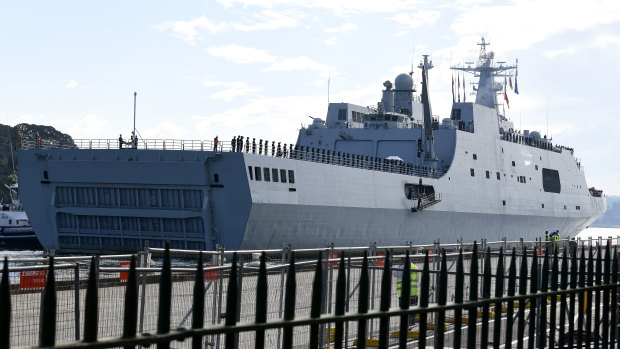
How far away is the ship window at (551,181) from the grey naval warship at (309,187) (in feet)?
10.2

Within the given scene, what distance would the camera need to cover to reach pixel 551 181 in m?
59.9

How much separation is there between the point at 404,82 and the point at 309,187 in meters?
19.5

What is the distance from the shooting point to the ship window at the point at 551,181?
58756 millimetres

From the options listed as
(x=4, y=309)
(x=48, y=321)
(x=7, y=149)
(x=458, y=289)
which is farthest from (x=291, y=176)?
(x=7, y=149)

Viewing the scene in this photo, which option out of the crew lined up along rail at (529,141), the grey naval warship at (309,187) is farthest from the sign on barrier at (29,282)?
the crew lined up along rail at (529,141)

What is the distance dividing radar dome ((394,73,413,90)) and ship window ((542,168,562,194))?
11785mm

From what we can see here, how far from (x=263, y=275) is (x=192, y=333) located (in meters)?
0.48

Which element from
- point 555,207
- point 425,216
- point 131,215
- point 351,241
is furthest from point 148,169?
point 555,207

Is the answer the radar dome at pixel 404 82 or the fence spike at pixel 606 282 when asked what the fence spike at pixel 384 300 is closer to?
the fence spike at pixel 606 282

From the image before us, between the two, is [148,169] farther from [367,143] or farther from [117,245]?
[367,143]

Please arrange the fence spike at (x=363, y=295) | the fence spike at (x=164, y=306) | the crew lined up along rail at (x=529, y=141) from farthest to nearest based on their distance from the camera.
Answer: the crew lined up along rail at (x=529, y=141), the fence spike at (x=363, y=295), the fence spike at (x=164, y=306)

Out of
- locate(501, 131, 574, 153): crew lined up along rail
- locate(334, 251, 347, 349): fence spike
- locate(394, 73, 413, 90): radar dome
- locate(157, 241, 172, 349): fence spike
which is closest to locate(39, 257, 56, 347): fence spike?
locate(157, 241, 172, 349): fence spike

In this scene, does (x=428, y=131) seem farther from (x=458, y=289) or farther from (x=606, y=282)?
(x=458, y=289)

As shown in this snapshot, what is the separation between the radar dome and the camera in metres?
54.5
